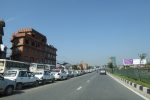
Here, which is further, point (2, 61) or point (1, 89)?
point (2, 61)

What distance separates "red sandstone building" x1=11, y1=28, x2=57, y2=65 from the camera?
74.0 metres

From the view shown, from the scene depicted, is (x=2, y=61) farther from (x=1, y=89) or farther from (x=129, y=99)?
(x=129, y=99)

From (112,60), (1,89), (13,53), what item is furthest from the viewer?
(112,60)

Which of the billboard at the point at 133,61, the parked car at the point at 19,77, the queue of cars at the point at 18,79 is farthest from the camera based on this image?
the billboard at the point at 133,61

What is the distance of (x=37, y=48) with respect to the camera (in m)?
87.8

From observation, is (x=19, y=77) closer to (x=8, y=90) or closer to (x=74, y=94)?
(x=8, y=90)

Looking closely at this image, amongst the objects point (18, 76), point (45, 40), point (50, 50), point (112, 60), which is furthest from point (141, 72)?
point (112, 60)

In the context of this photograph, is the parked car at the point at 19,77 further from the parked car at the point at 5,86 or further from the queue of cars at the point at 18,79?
the parked car at the point at 5,86

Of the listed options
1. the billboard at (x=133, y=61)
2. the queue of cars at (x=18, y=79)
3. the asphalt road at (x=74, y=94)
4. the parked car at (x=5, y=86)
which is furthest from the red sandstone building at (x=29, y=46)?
the parked car at (x=5, y=86)

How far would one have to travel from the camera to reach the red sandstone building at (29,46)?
74000mm

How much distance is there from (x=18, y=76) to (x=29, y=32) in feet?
217

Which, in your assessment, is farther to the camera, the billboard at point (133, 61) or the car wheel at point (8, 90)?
the billboard at point (133, 61)

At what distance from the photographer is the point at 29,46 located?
3061 inches

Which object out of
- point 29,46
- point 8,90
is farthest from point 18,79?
point 29,46
